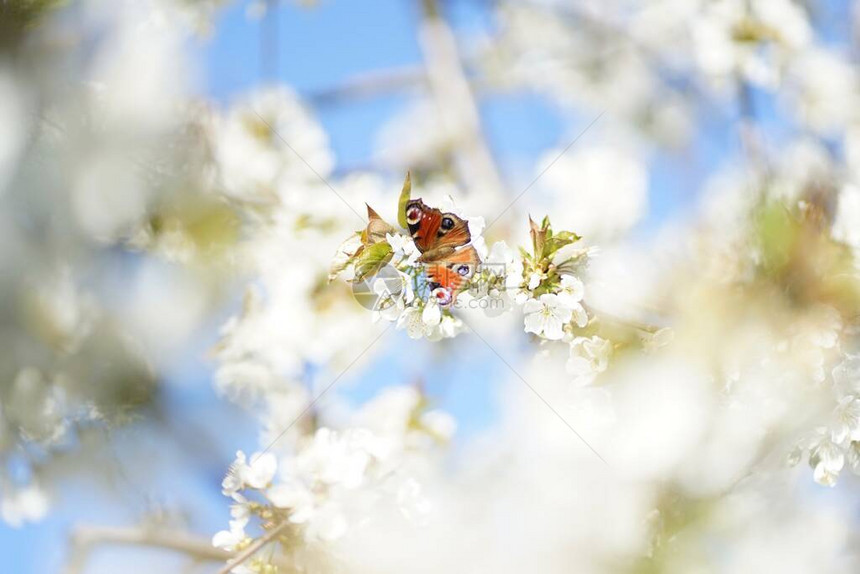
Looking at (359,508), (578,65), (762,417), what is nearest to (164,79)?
(359,508)

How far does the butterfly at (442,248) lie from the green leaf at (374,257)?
18mm

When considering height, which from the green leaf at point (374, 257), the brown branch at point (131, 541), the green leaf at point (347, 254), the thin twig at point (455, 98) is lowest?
the green leaf at point (374, 257)

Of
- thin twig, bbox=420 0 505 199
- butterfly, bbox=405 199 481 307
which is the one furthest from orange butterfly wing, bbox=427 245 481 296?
thin twig, bbox=420 0 505 199

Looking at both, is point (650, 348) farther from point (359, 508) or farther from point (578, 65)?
point (578, 65)

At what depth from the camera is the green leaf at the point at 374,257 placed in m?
0.30

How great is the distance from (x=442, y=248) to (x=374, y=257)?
0.03 metres

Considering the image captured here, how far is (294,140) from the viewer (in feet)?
2.21

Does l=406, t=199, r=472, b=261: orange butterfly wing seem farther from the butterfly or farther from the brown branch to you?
the brown branch

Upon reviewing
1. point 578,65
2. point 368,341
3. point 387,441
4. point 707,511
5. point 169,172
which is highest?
point 578,65

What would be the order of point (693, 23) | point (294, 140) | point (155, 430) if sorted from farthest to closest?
point (693, 23)
point (294, 140)
point (155, 430)

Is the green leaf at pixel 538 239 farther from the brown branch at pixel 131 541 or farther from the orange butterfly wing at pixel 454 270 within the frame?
the brown branch at pixel 131 541

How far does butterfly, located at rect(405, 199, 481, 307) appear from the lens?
276 mm

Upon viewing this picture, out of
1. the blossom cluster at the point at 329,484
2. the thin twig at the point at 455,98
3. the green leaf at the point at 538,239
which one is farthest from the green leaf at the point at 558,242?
the thin twig at the point at 455,98

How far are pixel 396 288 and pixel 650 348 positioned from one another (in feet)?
0.43
